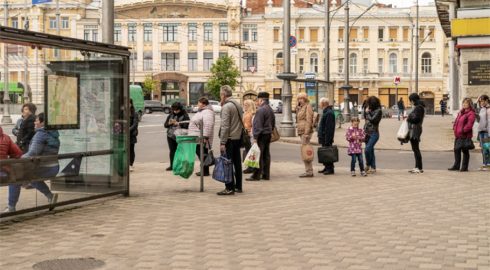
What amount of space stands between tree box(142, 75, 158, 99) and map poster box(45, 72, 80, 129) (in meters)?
83.0

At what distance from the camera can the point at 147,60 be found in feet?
322

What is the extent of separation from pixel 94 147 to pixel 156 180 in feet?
13.2

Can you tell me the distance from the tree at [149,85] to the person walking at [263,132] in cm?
7842

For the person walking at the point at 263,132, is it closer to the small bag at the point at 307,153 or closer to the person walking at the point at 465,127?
the small bag at the point at 307,153

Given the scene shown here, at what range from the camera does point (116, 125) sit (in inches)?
512

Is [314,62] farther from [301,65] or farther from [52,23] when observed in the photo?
[52,23]

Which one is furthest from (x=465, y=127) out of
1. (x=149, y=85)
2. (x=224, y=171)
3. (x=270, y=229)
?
(x=149, y=85)

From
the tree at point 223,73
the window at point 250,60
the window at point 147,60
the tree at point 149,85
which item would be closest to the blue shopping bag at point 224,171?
the tree at point 223,73

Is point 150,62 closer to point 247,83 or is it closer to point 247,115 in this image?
point 247,83

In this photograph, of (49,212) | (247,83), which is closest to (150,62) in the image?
(247,83)

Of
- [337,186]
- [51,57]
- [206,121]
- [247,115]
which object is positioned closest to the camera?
[51,57]

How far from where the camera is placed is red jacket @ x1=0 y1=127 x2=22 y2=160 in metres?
10.5

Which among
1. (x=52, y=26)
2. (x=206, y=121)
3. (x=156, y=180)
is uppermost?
(x=52, y=26)

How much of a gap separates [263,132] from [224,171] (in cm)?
309
